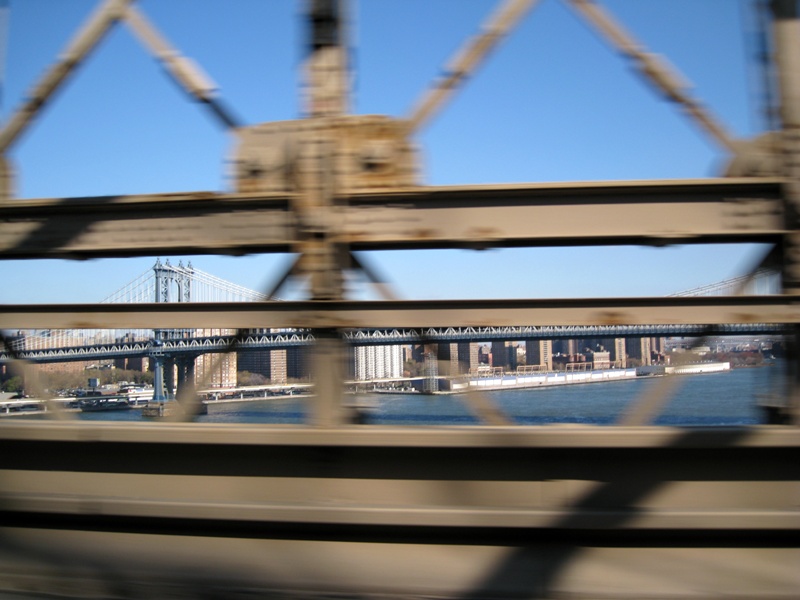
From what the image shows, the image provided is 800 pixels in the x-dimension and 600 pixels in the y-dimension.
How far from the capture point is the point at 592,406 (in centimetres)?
404

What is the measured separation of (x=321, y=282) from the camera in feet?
12.5

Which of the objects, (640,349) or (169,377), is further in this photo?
(169,377)

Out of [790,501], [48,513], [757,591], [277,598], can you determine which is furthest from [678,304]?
[48,513]

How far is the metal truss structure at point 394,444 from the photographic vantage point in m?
3.39

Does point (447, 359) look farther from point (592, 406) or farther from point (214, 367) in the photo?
point (214, 367)

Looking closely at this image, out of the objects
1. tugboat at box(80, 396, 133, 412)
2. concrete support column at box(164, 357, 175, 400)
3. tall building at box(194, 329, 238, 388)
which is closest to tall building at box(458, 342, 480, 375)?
tall building at box(194, 329, 238, 388)

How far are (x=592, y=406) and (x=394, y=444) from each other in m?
1.30

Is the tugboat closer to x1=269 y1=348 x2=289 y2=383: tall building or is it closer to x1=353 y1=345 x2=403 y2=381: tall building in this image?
x1=269 y1=348 x2=289 y2=383: tall building

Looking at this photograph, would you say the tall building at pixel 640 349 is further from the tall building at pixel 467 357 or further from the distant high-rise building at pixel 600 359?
the tall building at pixel 467 357

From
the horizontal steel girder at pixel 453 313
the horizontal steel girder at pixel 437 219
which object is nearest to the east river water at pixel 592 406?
the horizontal steel girder at pixel 453 313

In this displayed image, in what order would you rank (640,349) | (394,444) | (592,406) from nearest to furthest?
(394,444) → (640,349) → (592,406)

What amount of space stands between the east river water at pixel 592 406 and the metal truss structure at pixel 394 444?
0.14m

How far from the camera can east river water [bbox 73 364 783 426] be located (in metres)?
3.79

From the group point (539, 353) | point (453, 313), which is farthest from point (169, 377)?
point (539, 353)
